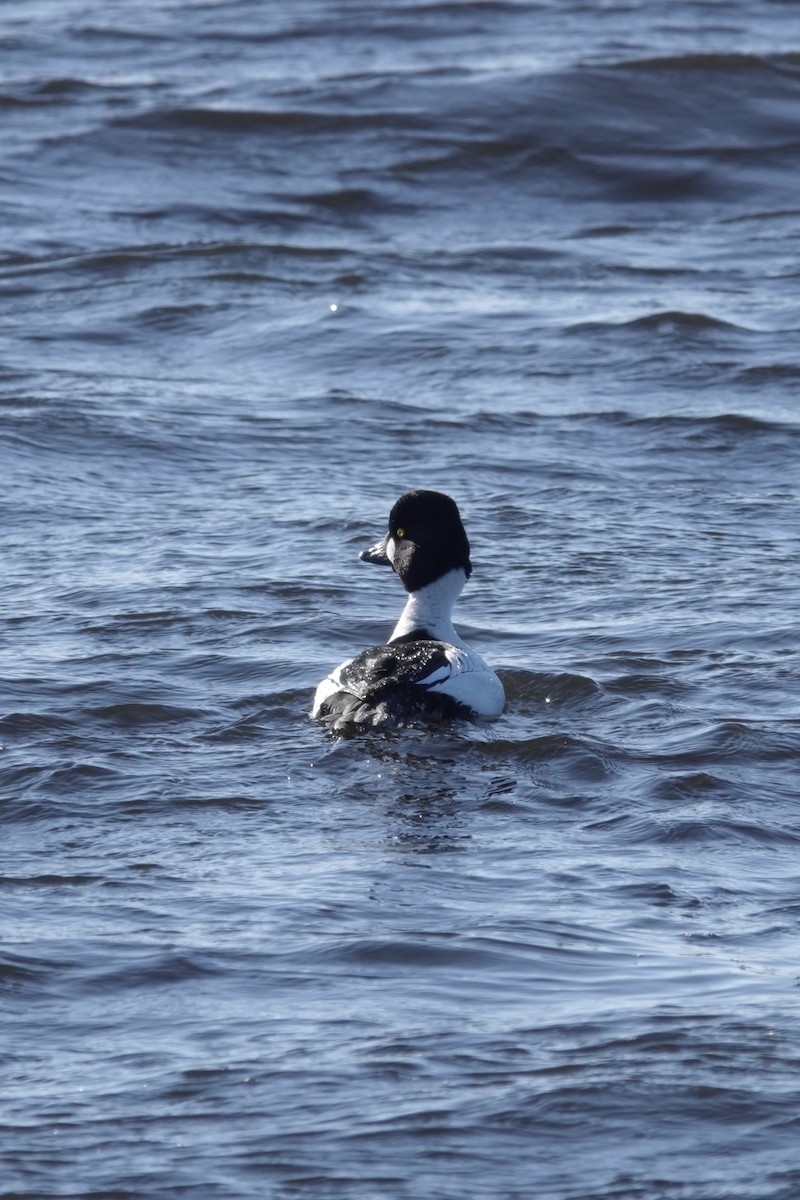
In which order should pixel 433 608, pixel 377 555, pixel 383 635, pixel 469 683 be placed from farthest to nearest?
pixel 383 635 → pixel 377 555 → pixel 433 608 → pixel 469 683

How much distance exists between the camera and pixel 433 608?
8898 millimetres

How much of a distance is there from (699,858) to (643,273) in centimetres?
1092

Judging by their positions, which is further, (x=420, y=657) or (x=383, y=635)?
(x=383, y=635)

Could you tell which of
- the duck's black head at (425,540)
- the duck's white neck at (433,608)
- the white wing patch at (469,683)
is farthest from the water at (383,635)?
the duck's black head at (425,540)

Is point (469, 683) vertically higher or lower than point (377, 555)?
lower

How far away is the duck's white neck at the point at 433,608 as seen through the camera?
8.86m

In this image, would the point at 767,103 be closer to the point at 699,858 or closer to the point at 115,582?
the point at 115,582

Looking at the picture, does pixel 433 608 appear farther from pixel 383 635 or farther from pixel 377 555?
pixel 383 635

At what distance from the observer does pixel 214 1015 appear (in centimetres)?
537

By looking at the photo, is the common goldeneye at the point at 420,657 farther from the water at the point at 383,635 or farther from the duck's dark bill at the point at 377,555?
the water at the point at 383,635

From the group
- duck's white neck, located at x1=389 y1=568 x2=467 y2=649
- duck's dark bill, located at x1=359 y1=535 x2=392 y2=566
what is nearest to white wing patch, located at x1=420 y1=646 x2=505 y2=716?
duck's white neck, located at x1=389 y1=568 x2=467 y2=649

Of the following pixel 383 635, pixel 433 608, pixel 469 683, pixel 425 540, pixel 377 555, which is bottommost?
pixel 383 635

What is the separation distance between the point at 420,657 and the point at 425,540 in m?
0.84

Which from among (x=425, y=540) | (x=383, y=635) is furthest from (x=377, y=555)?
(x=383, y=635)
